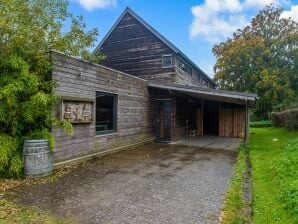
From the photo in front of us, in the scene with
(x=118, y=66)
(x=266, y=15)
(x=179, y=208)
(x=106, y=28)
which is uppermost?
(x=266, y=15)

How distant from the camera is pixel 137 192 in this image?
15.7 feet

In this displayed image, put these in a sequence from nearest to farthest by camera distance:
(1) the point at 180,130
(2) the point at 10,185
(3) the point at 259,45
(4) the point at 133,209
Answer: (4) the point at 133,209, (2) the point at 10,185, (1) the point at 180,130, (3) the point at 259,45

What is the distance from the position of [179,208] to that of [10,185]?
3576 millimetres

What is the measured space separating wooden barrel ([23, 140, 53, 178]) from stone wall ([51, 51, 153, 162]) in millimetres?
793

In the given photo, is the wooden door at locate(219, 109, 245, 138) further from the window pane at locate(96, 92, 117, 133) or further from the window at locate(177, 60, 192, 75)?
the window pane at locate(96, 92, 117, 133)

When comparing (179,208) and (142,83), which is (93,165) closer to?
(179,208)

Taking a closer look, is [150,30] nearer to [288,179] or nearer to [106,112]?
[106,112]

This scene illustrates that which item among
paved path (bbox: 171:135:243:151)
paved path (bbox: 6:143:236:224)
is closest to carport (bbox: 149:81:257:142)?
paved path (bbox: 171:135:243:151)

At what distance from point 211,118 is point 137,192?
13078 millimetres

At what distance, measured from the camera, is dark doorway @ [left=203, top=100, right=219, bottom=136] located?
Answer: 1667 centimetres

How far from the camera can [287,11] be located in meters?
21.9

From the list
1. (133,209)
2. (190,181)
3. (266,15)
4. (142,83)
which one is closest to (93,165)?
(190,181)

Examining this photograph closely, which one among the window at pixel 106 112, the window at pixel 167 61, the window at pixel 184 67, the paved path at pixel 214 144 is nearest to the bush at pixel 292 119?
the paved path at pixel 214 144

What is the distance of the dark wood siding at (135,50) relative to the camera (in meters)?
14.3
